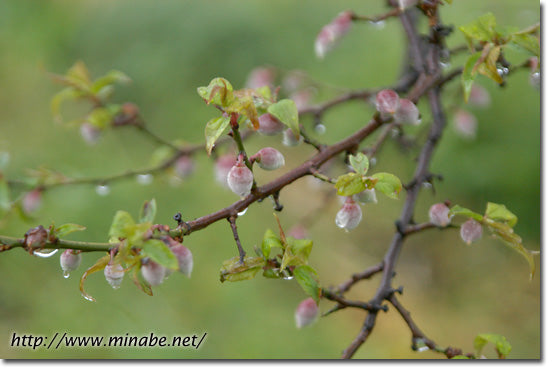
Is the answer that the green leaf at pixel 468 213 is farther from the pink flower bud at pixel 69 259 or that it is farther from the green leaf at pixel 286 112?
the pink flower bud at pixel 69 259

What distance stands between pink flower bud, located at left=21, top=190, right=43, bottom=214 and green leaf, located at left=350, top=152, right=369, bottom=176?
532 millimetres

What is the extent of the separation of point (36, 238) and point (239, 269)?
0.17 metres

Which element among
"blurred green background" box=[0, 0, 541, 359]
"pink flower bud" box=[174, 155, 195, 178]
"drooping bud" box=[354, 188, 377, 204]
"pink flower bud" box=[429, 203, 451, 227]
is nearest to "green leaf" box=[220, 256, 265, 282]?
"drooping bud" box=[354, 188, 377, 204]

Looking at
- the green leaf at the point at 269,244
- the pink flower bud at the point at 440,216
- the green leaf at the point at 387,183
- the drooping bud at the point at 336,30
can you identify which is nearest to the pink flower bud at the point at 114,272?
the green leaf at the point at 269,244

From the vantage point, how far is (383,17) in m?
0.65

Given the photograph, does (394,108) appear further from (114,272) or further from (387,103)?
(114,272)

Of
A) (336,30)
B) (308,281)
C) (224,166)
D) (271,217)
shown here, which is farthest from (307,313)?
(271,217)

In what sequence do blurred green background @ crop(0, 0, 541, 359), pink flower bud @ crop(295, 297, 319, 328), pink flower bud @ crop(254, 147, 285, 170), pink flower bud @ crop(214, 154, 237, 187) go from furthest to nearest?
blurred green background @ crop(0, 0, 541, 359), pink flower bud @ crop(214, 154, 237, 187), pink flower bud @ crop(295, 297, 319, 328), pink flower bud @ crop(254, 147, 285, 170)

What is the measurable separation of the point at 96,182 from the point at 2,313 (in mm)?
815

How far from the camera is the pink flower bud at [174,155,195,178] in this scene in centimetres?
84

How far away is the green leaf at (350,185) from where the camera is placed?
1.49 ft

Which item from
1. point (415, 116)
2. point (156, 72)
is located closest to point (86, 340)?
point (415, 116)

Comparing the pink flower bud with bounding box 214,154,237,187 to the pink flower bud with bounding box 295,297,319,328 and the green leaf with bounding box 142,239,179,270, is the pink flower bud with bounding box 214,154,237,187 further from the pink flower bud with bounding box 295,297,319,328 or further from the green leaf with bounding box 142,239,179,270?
the green leaf with bounding box 142,239,179,270

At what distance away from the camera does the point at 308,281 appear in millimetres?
488
